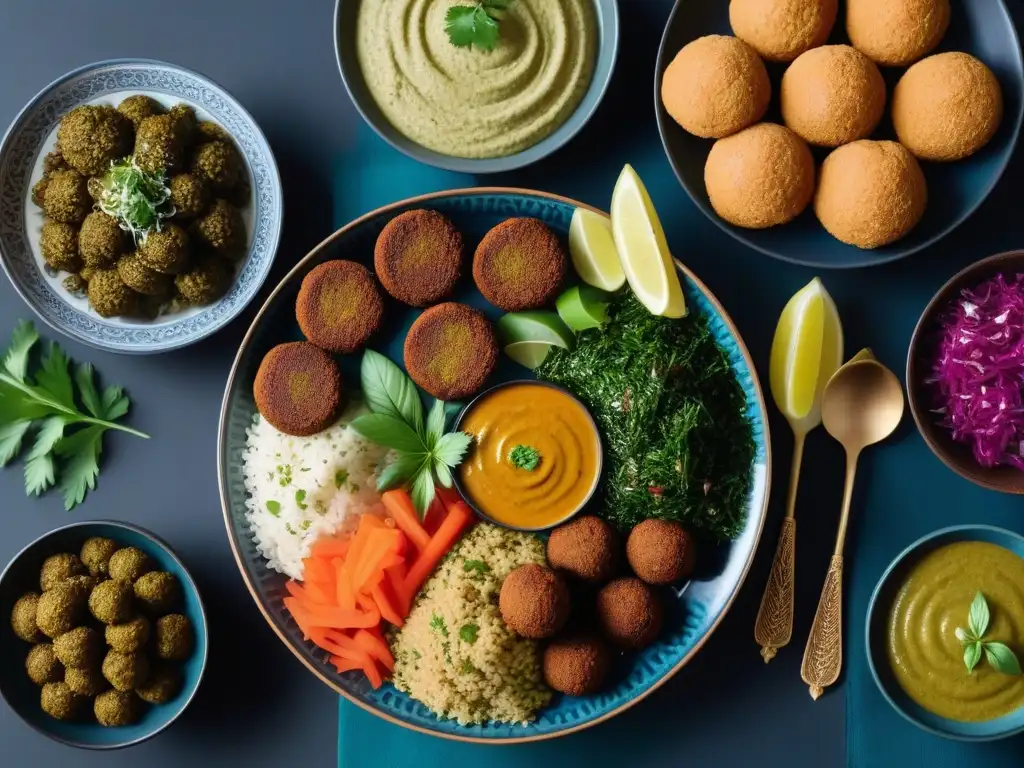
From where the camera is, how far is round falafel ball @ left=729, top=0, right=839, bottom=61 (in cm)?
276

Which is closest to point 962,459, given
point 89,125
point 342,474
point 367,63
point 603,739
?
point 603,739

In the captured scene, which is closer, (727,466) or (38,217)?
(727,466)

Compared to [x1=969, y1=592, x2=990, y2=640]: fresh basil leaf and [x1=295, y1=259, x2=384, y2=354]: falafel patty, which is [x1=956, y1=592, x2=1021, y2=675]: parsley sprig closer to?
[x1=969, y1=592, x2=990, y2=640]: fresh basil leaf

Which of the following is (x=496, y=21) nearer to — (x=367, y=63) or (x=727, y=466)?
(x=367, y=63)

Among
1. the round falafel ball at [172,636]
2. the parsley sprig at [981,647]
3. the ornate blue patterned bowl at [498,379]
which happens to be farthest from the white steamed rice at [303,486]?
the parsley sprig at [981,647]

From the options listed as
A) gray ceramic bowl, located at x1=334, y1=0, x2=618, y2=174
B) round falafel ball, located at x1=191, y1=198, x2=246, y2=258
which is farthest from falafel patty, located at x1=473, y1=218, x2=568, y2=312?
round falafel ball, located at x1=191, y1=198, x2=246, y2=258

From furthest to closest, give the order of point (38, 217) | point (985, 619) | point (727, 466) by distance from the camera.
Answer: point (38, 217), point (727, 466), point (985, 619)

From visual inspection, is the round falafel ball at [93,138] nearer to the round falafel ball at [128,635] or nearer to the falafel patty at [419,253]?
the falafel patty at [419,253]

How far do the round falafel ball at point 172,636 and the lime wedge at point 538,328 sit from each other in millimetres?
1523

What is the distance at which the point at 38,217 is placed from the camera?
10.5ft

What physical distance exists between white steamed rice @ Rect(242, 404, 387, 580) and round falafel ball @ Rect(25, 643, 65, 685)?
0.79 m

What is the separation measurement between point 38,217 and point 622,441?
2.27 metres

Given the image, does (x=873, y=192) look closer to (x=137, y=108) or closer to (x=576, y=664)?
(x=576, y=664)

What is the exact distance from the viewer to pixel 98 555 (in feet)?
10.2
